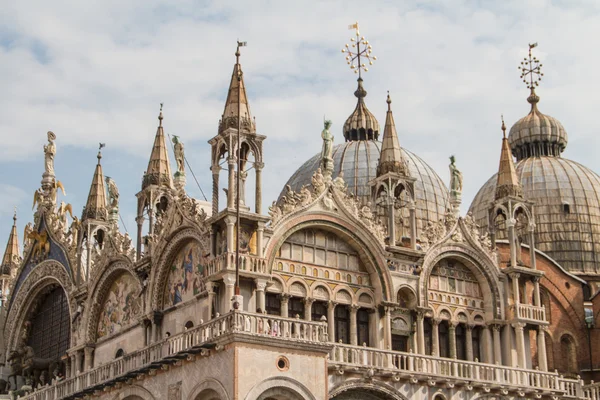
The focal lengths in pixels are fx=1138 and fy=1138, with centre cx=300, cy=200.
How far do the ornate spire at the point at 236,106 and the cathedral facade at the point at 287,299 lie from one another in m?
0.06

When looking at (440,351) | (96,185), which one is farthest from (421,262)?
(96,185)

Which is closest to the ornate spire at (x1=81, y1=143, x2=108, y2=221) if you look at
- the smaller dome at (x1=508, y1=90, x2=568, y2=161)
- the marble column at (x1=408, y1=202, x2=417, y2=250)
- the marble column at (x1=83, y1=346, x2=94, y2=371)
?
the marble column at (x1=83, y1=346, x2=94, y2=371)

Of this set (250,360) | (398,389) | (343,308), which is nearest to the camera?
(250,360)

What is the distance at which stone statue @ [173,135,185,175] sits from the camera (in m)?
41.7

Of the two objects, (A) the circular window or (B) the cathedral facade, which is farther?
(B) the cathedral facade

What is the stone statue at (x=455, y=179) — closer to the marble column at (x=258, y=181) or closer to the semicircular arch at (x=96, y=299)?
the marble column at (x=258, y=181)

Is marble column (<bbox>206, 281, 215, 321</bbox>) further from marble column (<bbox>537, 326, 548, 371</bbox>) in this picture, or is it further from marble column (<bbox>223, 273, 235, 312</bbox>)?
marble column (<bbox>537, 326, 548, 371</bbox>)

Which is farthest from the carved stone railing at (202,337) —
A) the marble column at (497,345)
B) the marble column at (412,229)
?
the marble column at (497,345)

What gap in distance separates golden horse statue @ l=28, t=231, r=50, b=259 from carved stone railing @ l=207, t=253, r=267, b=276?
1510 centimetres

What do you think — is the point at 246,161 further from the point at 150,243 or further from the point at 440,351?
the point at 440,351

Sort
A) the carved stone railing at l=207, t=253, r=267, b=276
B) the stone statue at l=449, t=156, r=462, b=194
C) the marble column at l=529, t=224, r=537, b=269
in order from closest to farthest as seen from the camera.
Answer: the carved stone railing at l=207, t=253, r=267, b=276
the marble column at l=529, t=224, r=537, b=269
the stone statue at l=449, t=156, r=462, b=194

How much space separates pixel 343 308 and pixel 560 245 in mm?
22313

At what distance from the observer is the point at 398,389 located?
34.6m

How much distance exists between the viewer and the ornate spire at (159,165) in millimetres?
42188
